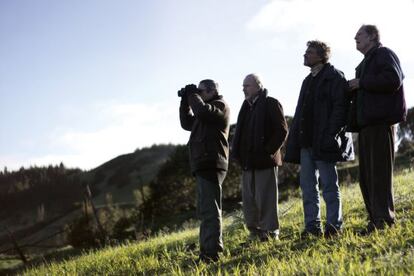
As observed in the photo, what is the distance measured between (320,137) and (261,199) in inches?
52.4

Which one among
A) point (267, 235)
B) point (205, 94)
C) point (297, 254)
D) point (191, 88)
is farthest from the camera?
point (267, 235)

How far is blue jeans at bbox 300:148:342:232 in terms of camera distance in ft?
17.9

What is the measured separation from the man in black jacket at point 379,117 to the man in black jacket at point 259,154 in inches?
54.1

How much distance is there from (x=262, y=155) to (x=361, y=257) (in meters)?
2.46

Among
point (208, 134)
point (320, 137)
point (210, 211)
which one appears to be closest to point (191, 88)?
point (208, 134)

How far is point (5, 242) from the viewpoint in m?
30.0

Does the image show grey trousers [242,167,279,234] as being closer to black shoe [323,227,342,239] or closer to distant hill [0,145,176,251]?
black shoe [323,227,342,239]

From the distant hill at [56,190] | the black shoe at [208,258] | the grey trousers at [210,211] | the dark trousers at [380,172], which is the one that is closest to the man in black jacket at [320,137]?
the dark trousers at [380,172]

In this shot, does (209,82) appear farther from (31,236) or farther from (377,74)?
(31,236)

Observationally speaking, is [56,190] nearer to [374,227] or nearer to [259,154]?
[259,154]

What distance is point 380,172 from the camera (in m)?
5.09

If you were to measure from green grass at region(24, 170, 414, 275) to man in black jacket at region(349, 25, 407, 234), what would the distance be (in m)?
0.33

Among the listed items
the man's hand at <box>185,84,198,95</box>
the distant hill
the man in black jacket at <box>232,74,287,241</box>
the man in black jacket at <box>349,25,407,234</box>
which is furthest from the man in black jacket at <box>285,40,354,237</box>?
the distant hill

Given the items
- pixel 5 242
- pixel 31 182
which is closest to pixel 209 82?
pixel 5 242
